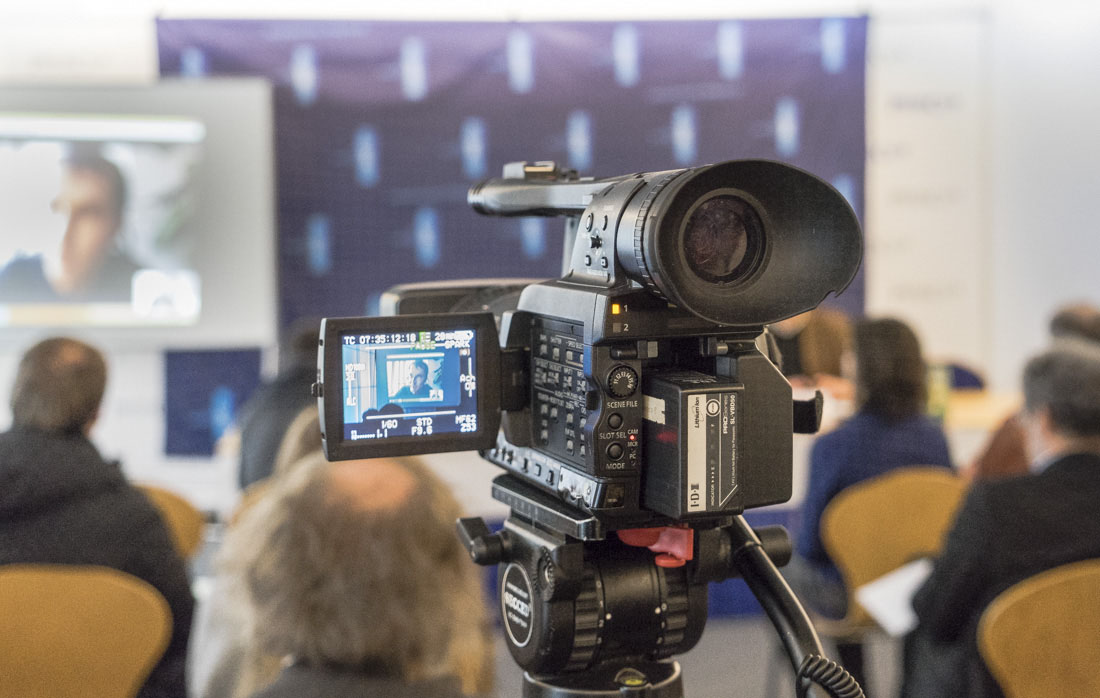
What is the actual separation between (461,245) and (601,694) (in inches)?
144

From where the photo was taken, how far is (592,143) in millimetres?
4629

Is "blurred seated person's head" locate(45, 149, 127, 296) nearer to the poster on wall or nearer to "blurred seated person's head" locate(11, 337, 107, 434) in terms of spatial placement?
the poster on wall

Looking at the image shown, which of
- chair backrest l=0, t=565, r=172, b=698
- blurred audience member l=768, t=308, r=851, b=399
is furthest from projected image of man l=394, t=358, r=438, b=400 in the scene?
blurred audience member l=768, t=308, r=851, b=399

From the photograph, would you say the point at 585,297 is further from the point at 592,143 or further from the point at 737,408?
the point at 592,143

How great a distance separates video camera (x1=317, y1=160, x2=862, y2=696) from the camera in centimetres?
89

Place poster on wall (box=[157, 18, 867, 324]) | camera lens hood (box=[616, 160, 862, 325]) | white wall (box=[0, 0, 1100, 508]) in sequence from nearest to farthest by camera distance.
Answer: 1. camera lens hood (box=[616, 160, 862, 325])
2. poster on wall (box=[157, 18, 867, 324])
3. white wall (box=[0, 0, 1100, 508])

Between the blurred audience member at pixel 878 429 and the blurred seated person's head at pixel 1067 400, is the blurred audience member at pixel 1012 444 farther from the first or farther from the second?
the blurred seated person's head at pixel 1067 400

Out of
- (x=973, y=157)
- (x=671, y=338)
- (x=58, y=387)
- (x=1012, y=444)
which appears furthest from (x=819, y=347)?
(x=671, y=338)

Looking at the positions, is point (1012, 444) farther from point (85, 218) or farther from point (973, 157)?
point (85, 218)

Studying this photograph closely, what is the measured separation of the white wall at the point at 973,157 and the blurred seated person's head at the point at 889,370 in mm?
2047

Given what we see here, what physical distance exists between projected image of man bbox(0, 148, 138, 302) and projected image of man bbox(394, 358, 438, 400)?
12.0 ft

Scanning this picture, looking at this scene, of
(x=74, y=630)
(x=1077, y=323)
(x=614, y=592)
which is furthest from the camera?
(x=1077, y=323)

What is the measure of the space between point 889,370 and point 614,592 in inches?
79.3

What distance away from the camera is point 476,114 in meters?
4.54
